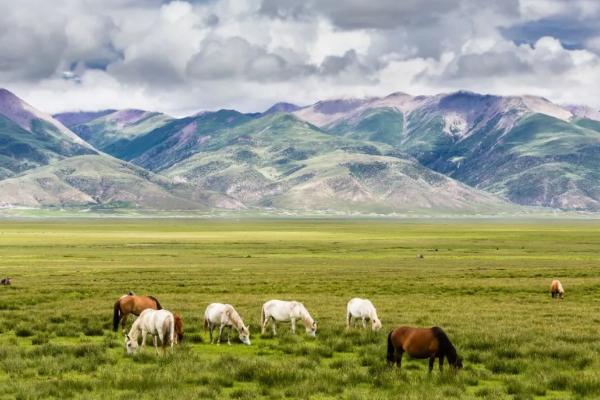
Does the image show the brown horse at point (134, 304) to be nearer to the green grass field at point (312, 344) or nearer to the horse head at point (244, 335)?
the green grass field at point (312, 344)

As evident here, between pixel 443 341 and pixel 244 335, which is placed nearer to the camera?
pixel 443 341

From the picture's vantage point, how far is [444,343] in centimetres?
1895

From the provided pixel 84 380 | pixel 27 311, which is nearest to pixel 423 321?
pixel 84 380

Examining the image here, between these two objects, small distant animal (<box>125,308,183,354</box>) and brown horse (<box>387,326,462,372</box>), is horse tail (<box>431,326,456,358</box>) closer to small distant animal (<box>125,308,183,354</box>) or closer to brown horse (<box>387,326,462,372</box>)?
brown horse (<box>387,326,462,372</box>)

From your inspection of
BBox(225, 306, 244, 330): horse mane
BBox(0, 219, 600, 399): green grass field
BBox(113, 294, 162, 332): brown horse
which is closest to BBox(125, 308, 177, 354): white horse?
BBox(0, 219, 600, 399): green grass field

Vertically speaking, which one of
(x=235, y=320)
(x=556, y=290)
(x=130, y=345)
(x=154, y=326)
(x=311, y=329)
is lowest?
(x=556, y=290)

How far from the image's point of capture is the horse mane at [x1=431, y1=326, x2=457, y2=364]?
18.8 metres

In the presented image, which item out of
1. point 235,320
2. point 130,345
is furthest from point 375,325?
point 130,345

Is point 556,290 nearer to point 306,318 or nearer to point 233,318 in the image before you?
point 306,318

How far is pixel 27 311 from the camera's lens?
117ft

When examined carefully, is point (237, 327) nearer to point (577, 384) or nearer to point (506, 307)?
point (577, 384)

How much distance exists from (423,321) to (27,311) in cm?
2008

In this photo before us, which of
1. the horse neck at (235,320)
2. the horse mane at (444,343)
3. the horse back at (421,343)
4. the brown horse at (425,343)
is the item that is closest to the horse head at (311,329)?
the horse neck at (235,320)

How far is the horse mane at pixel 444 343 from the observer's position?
1884 centimetres
